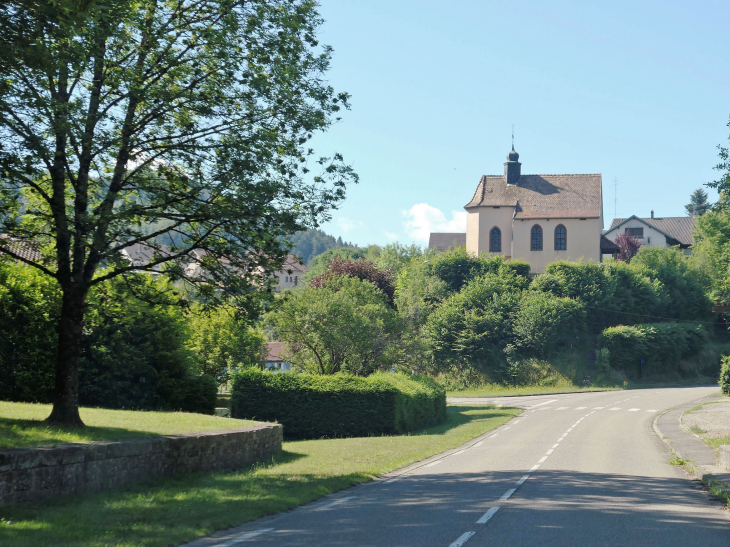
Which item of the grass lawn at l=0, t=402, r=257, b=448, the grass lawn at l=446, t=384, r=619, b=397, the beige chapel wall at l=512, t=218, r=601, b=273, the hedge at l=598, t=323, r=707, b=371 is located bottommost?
the grass lawn at l=446, t=384, r=619, b=397

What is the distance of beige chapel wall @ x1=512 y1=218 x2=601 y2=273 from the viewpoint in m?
76.8

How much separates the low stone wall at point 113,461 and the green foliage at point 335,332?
1688 cm

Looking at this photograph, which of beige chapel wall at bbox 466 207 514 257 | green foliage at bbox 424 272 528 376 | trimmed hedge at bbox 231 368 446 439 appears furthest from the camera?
beige chapel wall at bbox 466 207 514 257

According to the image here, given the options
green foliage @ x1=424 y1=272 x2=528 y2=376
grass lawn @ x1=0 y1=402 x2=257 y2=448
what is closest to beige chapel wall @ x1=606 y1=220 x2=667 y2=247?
green foliage @ x1=424 y1=272 x2=528 y2=376

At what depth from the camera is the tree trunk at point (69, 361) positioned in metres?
13.8

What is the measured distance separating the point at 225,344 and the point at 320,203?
25209 mm

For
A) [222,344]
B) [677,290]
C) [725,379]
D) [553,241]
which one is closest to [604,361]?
[725,379]

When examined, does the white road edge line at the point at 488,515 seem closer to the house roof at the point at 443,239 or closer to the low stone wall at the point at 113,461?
the low stone wall at the point at 113,461

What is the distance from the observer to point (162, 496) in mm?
11242

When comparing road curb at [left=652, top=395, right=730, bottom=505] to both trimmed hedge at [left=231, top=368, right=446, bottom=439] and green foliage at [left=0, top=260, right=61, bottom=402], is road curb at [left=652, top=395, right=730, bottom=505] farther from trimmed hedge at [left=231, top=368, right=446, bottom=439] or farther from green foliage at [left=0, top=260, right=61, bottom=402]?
green foliage at [left=0, top=260, right=61, bottom=402]

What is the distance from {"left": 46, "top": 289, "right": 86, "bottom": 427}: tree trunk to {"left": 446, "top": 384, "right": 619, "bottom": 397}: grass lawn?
42535mm

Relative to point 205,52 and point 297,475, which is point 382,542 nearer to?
point 297,475

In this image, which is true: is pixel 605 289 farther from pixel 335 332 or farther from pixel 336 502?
pixel 336 502

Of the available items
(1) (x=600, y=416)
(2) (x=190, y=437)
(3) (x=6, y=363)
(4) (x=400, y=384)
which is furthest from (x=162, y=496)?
(1) (x=600, y=416)
